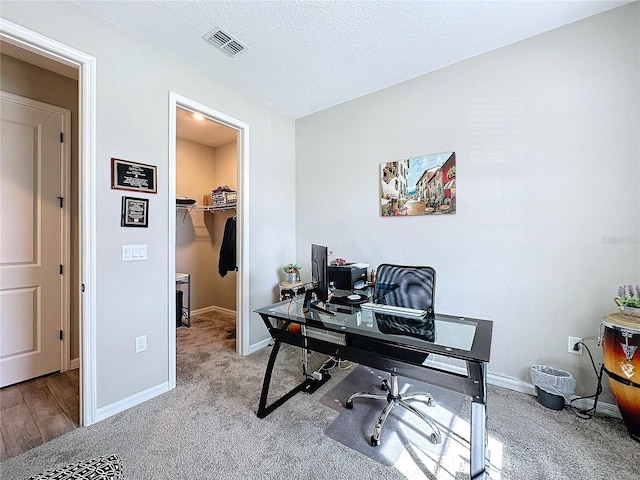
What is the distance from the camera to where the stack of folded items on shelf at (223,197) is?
4021 mm

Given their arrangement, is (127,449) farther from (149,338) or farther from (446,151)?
(446,151)

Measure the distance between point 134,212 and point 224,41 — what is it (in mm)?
1530

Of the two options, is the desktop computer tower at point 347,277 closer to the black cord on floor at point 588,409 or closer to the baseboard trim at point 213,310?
the black cord on floor at point 588,409

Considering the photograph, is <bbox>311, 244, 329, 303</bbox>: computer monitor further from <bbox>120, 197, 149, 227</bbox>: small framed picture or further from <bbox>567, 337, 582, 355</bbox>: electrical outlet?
<bbox>567, 337, 582, 355</bbox>: electrical outlet

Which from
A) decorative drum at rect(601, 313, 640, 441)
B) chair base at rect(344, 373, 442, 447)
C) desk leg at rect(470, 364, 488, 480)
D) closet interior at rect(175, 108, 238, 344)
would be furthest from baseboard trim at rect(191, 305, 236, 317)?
decorative drum at rect(601, 313, 640, 441)

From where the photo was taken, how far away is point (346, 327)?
164cm

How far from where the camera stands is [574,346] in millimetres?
2039

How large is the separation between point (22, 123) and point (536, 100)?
4.26 m

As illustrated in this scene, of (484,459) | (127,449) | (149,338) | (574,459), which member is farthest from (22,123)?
(574,459)

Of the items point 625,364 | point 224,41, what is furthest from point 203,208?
point 625,364

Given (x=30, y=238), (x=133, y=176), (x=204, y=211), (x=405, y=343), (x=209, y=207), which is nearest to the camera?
(x=405, y=343)

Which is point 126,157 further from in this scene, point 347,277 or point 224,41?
point 347,277

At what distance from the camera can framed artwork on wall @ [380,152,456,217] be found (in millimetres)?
2525

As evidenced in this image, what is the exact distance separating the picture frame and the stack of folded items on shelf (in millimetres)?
1815
